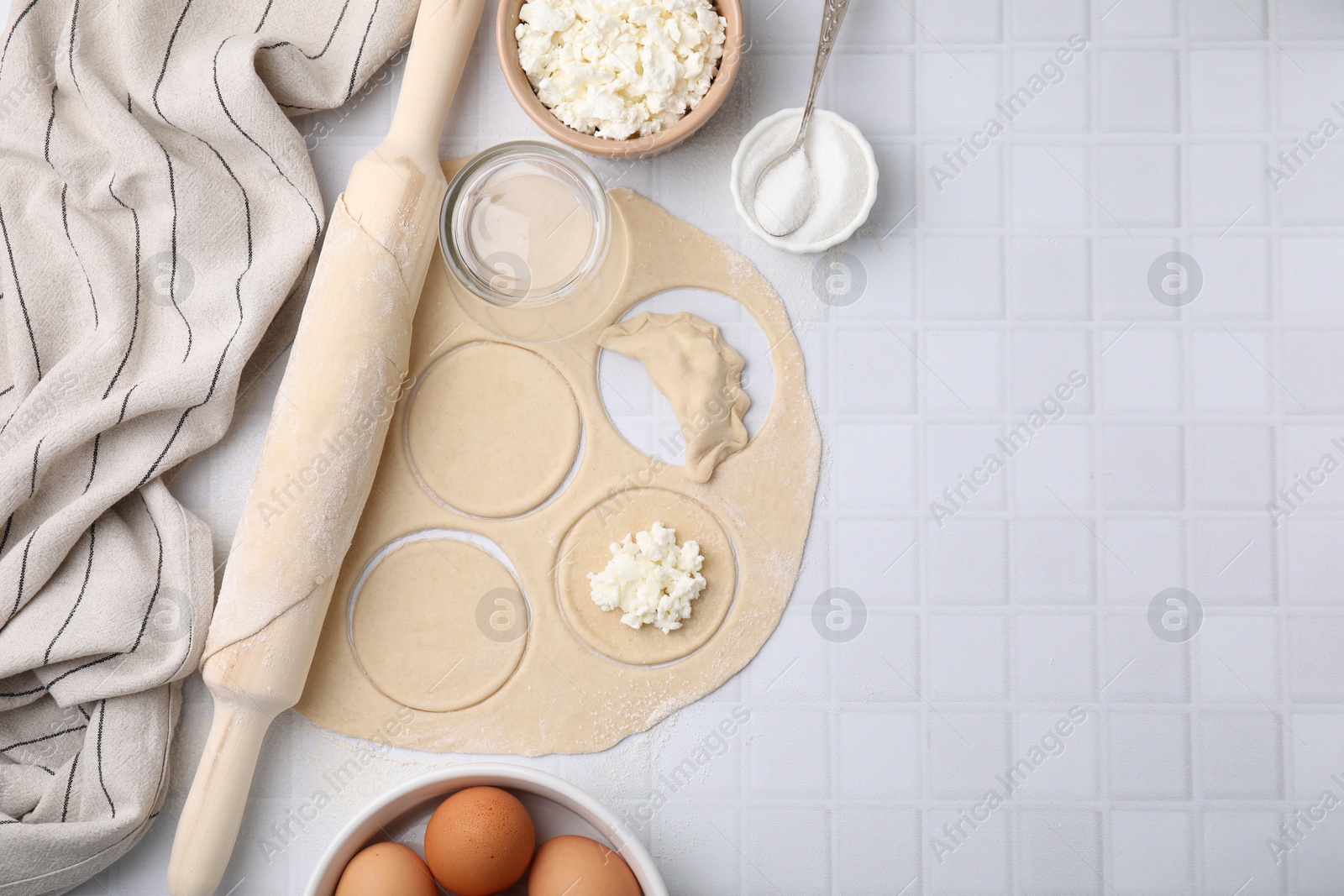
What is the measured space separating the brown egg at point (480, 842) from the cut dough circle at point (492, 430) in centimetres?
27

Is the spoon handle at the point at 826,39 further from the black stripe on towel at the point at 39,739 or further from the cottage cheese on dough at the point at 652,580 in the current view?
the black stripe on towel at the point at 39,739

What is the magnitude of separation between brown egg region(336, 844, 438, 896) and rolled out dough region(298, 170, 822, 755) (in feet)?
0.39

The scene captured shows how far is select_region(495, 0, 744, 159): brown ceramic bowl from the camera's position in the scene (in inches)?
31.1

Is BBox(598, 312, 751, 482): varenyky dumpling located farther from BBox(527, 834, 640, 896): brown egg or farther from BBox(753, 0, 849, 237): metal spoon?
BBox(527, 834, 640, 896): brown egg

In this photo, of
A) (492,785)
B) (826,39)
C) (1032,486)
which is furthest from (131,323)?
(1032,486)

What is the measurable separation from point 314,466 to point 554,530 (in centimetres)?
23

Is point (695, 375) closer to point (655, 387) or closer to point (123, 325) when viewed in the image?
point (655, 387)

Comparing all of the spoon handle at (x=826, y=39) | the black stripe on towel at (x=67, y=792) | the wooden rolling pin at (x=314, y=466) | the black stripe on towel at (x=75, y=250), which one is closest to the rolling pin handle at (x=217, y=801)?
the wooden rolling pin at (x=314, y=466)

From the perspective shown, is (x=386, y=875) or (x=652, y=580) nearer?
(x=386, y=875)

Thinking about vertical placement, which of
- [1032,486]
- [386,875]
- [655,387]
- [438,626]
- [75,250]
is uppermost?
[75,250]

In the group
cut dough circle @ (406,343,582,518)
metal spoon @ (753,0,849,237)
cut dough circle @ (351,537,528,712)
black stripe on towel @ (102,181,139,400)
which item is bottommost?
cut dough circle @ (351,537,528,712)

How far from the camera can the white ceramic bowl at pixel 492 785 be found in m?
0.72

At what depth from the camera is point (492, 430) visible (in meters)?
0.86

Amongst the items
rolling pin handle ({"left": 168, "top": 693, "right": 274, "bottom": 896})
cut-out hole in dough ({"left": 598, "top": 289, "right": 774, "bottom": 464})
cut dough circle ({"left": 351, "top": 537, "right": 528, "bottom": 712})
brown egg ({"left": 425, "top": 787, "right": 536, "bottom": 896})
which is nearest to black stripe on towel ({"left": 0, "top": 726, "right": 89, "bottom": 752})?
rolling pin handle ({"left": 168, "top": 693, "right": 274, "bottom": 896})
